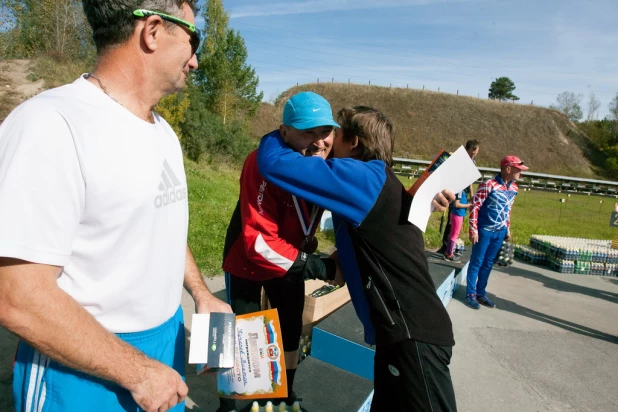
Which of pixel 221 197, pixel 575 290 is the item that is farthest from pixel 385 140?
pixel 221 197

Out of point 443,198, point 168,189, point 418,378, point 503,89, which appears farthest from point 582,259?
point 503,89

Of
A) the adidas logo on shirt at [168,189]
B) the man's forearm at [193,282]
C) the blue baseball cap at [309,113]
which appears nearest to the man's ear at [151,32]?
the adidas logo on shirt at [168,189]

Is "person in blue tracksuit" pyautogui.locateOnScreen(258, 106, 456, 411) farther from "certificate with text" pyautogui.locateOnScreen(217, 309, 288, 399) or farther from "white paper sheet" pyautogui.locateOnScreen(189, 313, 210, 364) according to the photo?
"white paper sheet" pyautogui.locateOnScreen(189, 313, 210, 364)

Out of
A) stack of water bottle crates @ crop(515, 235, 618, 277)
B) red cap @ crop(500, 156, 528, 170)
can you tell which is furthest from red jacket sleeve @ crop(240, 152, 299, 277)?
stack of water bottle crates @ crop(515, 235, 618, 277)

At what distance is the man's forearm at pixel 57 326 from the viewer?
0.87 metres

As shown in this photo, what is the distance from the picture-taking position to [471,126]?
54812mm

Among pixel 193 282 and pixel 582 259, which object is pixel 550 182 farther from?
pixel 193 282

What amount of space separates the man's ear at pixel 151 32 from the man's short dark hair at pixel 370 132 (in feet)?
3.94

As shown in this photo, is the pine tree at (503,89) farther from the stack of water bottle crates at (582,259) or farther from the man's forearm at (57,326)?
the man's forearm at (57,326)

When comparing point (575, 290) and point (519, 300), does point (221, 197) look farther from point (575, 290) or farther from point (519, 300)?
point (575, 290)

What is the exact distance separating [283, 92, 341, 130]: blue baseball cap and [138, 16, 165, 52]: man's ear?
1078mm

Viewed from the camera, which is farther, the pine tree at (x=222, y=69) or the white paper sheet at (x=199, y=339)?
the pine tree at (x=222, y=69)

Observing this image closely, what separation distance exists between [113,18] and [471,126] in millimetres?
59908

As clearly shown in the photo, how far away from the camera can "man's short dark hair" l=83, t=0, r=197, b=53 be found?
115 centimetres
